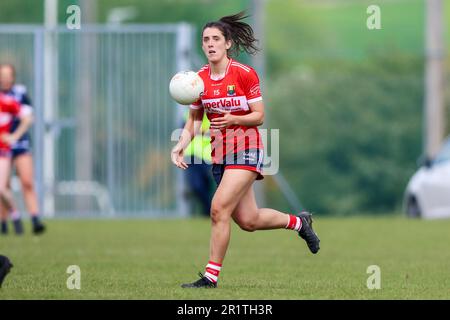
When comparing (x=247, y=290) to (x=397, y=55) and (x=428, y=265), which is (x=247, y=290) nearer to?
(x=428, y=265)

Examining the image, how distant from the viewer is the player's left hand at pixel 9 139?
1832cm

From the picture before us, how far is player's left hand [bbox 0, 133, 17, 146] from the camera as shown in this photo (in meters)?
18.3

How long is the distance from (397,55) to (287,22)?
9149mm

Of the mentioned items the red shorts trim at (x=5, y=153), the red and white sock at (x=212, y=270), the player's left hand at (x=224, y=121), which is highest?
the player's left hand at (x=224, y=121)

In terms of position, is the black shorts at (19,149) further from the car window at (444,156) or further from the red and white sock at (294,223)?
the car window at (444,156)

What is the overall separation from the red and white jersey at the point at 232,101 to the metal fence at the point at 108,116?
47.2 feet

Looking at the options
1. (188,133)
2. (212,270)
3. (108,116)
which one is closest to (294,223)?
(212,270)

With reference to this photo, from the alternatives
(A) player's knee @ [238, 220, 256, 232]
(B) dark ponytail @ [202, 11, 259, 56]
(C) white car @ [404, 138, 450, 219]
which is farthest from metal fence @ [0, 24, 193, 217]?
(B) dark ponytail @ [202, 11, 259, 56]

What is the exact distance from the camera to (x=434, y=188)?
75.7ft

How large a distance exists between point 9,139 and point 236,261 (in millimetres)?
5197

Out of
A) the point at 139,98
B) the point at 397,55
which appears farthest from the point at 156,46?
the point at 397,55

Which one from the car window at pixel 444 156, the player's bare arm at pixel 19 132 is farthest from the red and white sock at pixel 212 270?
the car window at pixel 444 156

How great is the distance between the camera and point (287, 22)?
134 ft

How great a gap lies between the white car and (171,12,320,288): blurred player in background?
1220 centimetres
